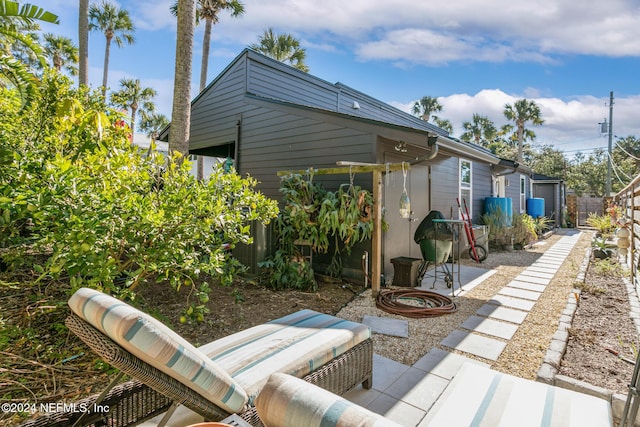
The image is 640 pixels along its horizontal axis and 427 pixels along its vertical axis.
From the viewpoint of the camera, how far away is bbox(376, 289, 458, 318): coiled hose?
12.3 ft

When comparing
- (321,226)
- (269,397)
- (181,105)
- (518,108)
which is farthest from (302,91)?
(518,108)

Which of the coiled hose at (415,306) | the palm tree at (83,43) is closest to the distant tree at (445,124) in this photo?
the palm tree at (83,43)

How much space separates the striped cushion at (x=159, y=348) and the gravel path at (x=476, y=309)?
6.12ft

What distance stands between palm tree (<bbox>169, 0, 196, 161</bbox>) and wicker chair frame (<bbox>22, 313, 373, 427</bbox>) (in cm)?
441

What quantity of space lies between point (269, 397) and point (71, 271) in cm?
189

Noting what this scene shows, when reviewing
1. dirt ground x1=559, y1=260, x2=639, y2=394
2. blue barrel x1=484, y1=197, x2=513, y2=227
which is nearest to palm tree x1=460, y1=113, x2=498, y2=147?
blue barrel x1=484, y1=197, x2=513, y2=227

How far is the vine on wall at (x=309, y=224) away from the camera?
4.58 metres

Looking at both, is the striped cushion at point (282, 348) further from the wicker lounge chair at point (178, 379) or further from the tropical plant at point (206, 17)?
the tropical plant at point (206, 17)

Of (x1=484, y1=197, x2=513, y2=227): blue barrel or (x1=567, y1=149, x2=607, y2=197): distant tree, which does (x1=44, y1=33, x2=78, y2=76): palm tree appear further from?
(x1=567, y1=149, x2=607, y2=197): distant tree

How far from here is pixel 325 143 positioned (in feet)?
18.8

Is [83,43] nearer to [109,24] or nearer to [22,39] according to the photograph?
[22,39]

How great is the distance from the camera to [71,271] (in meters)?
2.02

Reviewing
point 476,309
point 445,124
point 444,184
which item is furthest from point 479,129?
point 476,309

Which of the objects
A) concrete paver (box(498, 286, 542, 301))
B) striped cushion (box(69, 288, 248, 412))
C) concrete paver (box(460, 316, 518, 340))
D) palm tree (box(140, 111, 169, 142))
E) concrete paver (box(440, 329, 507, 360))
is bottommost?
concrete paver (box(440, 329, 507, 360))
